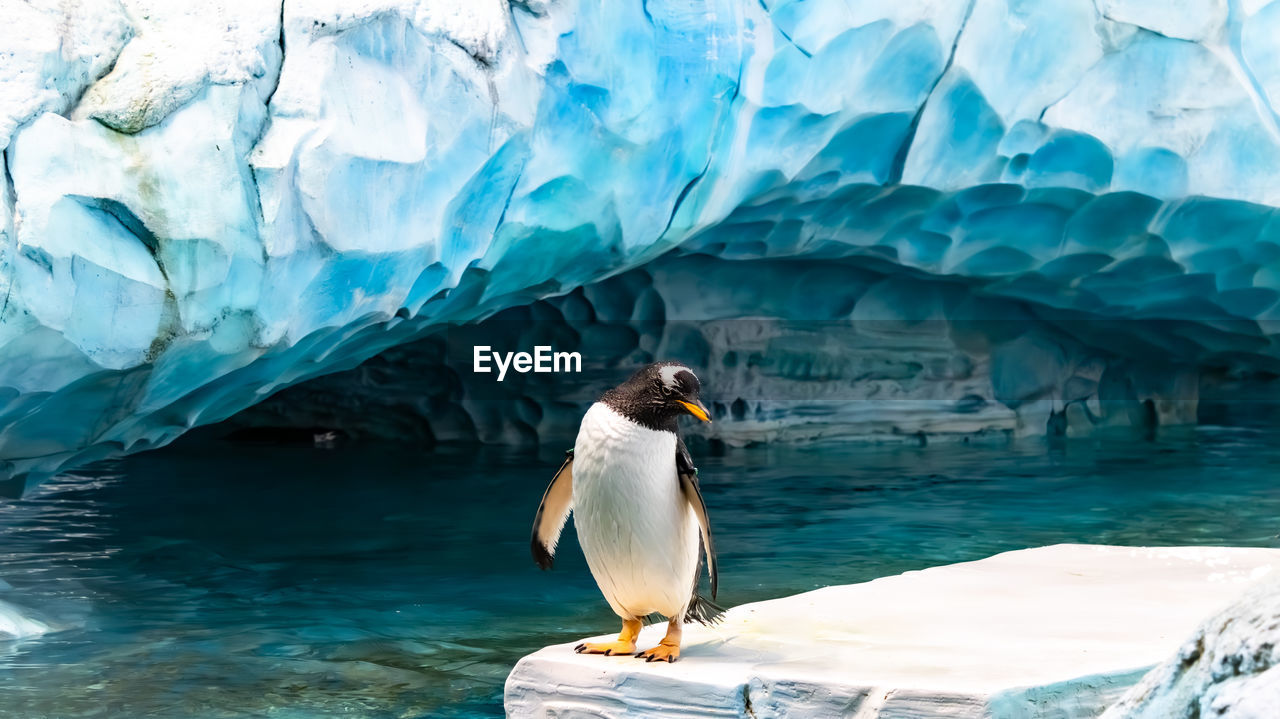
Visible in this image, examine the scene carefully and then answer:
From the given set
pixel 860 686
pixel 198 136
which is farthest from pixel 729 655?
A: pixel 198 136

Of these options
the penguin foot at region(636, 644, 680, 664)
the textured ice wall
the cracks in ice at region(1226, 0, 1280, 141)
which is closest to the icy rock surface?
the penguin foot at region(636, 644, 680, 664)

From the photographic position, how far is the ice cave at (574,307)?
14.1 feet

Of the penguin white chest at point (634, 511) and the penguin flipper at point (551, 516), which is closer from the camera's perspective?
the penguin white chest at point (634, 511)

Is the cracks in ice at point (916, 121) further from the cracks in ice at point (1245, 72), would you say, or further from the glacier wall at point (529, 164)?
the cracks in ice at point (1245, 72)

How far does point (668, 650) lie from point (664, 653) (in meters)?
0.01

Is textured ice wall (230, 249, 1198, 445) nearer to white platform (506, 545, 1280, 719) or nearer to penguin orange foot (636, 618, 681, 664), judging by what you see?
white platform (506, 545, 1280, 719)

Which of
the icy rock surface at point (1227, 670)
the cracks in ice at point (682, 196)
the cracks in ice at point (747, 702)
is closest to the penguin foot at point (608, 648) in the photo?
the cracks in ice at point (747, 702)

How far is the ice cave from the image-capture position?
14.1 ft

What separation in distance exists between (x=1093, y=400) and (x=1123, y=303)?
2860 millimetres

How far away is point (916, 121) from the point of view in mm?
7430

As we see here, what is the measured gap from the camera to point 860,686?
2738 mm

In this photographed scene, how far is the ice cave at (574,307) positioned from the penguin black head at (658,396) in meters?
0.62

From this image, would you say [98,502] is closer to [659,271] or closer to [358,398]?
[358,398]

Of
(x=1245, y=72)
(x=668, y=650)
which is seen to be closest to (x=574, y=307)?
(x=1245, y=72)
